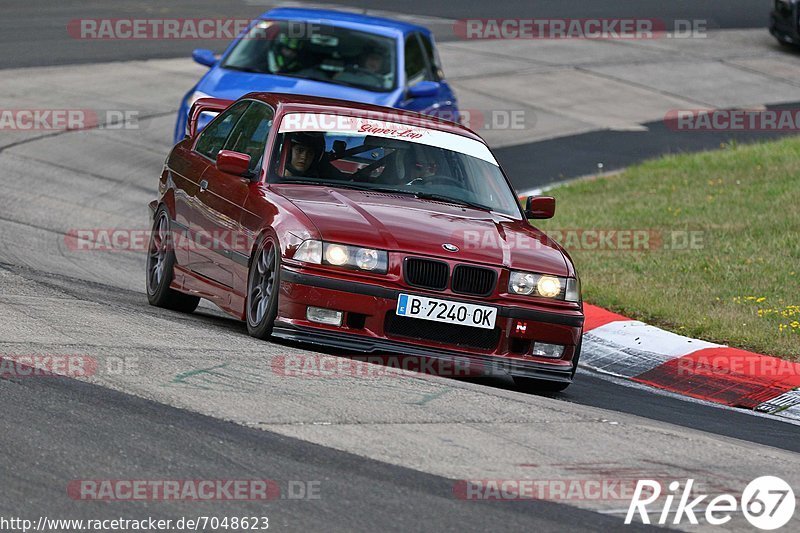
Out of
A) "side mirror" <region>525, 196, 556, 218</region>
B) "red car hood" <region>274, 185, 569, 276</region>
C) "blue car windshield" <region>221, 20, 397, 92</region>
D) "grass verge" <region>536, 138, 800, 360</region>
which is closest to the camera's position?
"red car hood" <region>274, 185, 569, 276</region>

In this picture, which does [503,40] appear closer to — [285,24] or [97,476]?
[285,24]

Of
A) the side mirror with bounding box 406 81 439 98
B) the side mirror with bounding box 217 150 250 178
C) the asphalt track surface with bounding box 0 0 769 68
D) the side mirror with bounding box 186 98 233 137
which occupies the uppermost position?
the side mirror with bounding box 217 150 250 178

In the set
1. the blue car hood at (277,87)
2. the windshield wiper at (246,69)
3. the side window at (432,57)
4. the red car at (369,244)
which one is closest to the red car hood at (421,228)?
the red car at (369,244)

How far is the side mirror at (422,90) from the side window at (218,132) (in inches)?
195

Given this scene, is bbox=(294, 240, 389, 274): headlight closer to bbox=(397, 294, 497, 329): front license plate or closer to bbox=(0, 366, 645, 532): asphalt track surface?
bbox=(397, 294, 497, 329): front license plate

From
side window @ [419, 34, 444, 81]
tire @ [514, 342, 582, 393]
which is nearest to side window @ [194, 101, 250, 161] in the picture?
tire @ [514, 342, 582, 393]

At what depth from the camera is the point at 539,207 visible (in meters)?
9.67

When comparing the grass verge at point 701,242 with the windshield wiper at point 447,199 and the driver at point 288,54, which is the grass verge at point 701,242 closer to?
the windshield wiper at point 447,199

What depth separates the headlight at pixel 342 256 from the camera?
8.08m

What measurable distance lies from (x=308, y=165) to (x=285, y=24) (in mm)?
6859

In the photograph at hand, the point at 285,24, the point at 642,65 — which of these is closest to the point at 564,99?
the point at 642,65

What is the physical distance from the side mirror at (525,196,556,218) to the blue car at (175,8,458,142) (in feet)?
17.1

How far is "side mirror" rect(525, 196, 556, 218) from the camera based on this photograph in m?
9.63

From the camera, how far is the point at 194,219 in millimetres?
9672
